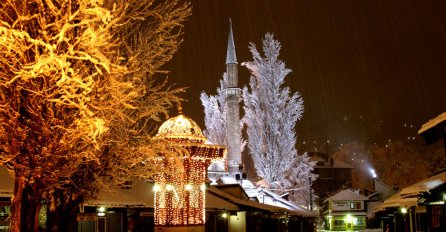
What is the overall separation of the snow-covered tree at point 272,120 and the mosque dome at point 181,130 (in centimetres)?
2865

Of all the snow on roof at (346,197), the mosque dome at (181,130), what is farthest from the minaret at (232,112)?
the mosque dome at (181,130)

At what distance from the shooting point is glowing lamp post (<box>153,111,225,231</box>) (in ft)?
55.9

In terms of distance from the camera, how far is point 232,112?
6900cm

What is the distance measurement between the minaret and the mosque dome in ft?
146

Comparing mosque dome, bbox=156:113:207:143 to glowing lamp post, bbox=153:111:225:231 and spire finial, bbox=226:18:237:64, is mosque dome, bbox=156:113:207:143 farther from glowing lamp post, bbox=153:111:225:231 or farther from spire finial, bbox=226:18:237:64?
spire finial, bbox=226:18:237:64

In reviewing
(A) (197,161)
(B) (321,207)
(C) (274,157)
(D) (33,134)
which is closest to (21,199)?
(D) (33,134)

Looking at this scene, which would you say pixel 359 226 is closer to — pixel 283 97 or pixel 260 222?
pixel 283 97

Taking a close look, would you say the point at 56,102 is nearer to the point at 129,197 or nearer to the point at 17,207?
the point at 17,207

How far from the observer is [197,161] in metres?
17.8

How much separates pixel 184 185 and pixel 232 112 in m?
51.9

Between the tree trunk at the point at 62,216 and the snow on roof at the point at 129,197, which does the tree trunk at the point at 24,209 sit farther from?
the snow on roof at the point at 129,197

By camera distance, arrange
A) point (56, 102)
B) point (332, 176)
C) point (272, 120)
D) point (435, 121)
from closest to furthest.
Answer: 1. point (56, 102)
2. point (435, 121)
3. point (272, 120)
4. point (332, 176)

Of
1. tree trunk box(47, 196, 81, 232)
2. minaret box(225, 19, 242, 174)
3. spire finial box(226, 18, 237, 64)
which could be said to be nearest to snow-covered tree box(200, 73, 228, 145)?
minaret box(225, 19, 242, 174)

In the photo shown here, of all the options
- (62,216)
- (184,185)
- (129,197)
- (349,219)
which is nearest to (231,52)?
(349,219)
